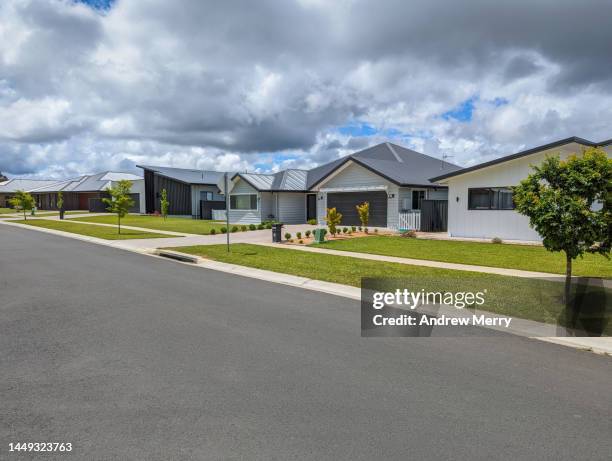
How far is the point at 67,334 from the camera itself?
623 centimetres

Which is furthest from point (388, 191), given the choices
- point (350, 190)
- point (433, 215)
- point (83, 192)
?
point (83, 192)

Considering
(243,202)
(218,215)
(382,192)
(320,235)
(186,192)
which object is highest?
(186,192)

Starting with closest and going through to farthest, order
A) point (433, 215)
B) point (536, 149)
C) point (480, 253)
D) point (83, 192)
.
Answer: point (480, 253) → point (536, 149) → point (433, 215) → point (83, 192)

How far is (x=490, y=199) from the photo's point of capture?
19.8 metres

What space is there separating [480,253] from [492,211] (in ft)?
17.2

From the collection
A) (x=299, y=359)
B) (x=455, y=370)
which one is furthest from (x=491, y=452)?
(x=299, y=359)

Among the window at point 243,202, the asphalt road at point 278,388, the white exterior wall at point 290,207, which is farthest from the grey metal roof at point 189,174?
the asphalt road at point 278,388

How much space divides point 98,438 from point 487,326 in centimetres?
587

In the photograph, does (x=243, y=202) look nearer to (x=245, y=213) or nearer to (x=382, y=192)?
(x=245, y=213)

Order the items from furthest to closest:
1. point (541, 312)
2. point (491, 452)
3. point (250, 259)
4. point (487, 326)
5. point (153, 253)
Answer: point (153, 253) → point (250, 259) → point (541, 312) → point (487, 326) → point (491, 452)

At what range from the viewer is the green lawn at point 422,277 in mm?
8060

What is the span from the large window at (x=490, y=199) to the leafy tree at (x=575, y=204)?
12.6 metres

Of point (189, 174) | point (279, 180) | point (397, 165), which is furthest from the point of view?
point (189, 174)

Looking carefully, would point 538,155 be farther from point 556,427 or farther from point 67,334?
point 67,334
